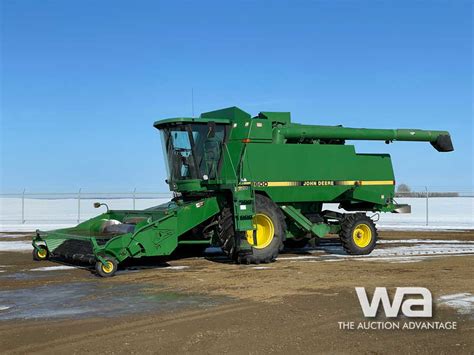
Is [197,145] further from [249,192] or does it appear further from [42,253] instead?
[42,253]

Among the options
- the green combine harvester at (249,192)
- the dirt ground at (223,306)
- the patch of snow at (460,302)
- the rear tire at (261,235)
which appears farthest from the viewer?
the rear tire at (261,235)

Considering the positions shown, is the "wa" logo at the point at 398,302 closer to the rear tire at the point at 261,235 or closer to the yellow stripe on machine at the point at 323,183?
the rear tire at the point at 261,235

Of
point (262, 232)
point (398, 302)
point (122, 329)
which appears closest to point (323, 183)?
point (262, 232)

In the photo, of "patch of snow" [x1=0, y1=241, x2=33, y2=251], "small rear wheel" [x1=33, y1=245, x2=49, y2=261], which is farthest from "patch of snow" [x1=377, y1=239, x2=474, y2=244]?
"patch of snow" [x1=0, y1=241, x2=33, y2=251]

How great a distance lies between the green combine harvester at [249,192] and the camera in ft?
39.3

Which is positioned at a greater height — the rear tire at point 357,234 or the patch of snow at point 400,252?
the rear tire at point 357,234

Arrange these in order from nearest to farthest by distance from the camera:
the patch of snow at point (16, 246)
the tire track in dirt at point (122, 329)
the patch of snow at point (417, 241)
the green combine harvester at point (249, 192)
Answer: the tire track in dirt at point (122, 329)
the green combine harvester at point (249, 192)
the patch of snow at point (16, 246)
the patch of snow at point (417, 241)

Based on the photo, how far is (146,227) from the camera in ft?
36.0

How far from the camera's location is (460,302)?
7789mm

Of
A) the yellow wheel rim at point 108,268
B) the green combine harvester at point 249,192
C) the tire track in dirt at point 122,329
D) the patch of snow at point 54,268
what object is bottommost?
the tire track in dirt at point 122,329

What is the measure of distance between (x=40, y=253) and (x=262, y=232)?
513cm

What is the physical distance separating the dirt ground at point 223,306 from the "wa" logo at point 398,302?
14 cm

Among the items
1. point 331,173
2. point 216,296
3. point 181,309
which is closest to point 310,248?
point 331,173

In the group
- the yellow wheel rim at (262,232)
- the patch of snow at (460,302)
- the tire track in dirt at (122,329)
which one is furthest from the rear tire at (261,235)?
the patch of snow at (460,302)
